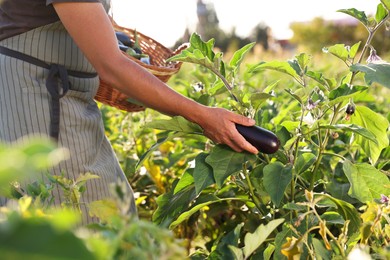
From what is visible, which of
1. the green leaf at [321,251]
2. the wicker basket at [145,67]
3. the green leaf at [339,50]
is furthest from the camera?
the wicker basket at [145,67]

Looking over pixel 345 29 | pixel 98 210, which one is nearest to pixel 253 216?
pixel 98 210

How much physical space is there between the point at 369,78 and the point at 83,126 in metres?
1.08

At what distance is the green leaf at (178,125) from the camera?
2.37 m

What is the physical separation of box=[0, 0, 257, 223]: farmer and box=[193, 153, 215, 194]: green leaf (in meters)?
0.08

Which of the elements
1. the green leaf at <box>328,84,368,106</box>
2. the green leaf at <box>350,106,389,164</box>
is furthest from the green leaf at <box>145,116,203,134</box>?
the green leaf at <box>350,106,389,164</box>

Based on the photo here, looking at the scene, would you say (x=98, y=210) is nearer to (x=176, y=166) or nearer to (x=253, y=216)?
(x=253, y=216)

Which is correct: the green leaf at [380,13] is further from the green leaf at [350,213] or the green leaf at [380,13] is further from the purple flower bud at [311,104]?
the green leaf at [350,213]

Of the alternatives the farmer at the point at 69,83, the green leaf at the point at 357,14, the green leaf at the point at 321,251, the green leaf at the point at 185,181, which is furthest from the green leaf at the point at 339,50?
the green leaf at the point at 321,251

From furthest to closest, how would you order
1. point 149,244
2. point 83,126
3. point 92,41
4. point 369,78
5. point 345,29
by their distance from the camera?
1. point 345,29
2. point 83,126
3. point 92,41
4. point 369,78
5. point 149,244

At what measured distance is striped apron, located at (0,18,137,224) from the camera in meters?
2.68

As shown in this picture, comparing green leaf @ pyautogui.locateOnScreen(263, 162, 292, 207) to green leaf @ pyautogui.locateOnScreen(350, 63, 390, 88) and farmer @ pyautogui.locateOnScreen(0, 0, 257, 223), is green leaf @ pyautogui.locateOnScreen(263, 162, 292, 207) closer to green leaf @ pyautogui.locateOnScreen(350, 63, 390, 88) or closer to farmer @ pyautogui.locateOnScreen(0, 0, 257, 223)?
farmer @ pyautogui.locateOnScreen(0, 0, 257, 223)

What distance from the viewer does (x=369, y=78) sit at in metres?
2.21

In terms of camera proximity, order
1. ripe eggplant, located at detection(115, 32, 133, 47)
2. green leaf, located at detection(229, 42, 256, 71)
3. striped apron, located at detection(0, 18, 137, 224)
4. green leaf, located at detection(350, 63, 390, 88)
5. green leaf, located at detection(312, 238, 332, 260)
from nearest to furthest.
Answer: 1. green leaf, located at detection(312, 238, 332, 260)
2. green leaf, located at detection(350, 63, 390, 88)
3. green leaf, located at detection(229, 42, 256, 71)
4. striped apron, located at detection(0, 18, 137, 224)
5. ripe eggplant, located at detection(115, 32, 133, 47)

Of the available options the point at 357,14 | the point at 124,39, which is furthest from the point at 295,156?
the point at 124,39
